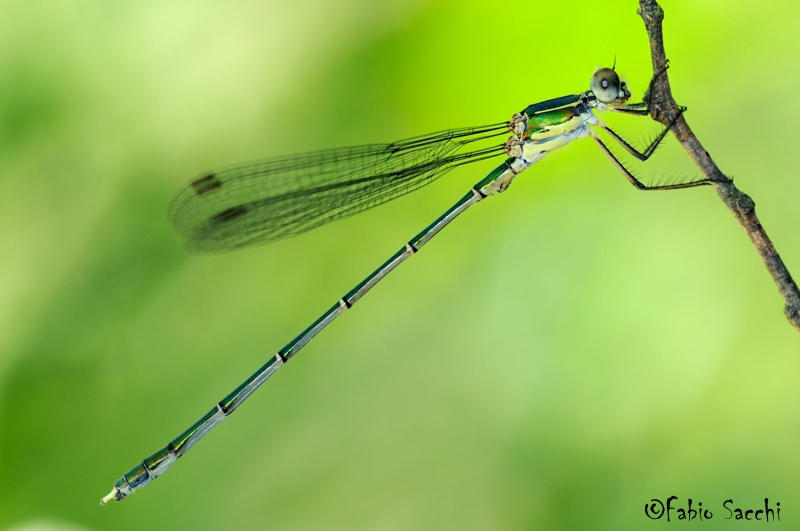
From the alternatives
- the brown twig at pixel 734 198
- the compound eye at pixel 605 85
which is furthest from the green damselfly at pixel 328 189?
the brown twig at pixel 734 198

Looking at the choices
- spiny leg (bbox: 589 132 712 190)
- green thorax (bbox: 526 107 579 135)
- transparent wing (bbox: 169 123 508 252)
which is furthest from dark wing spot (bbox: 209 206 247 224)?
spiny leg (bbox: 589 132 712 190)

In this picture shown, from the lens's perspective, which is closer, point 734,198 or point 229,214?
point 734,198

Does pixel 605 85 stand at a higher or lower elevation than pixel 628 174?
higher

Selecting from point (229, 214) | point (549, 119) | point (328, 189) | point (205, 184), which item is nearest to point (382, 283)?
point (328, 189)

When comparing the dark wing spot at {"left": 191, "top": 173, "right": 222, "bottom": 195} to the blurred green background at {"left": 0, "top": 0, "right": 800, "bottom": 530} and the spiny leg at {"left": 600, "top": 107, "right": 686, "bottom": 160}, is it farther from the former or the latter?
the spiny leg at {"left": 600, "top": 107, "right": 686, "bottom": 160}

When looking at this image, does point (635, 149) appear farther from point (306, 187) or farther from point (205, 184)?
point (205, 184)

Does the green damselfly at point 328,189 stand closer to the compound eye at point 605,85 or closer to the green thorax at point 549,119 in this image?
the green thorax at point 549,119
